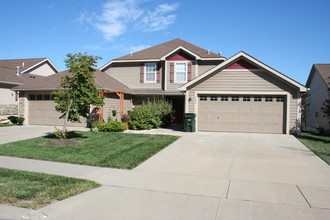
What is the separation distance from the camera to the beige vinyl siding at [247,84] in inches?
628

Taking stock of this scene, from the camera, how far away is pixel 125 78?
75.0 feet

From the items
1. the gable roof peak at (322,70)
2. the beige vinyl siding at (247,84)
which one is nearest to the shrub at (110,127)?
the beige vinyl siding at (247,84)

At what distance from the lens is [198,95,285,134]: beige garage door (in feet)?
53.9

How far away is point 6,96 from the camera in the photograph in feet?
85.9

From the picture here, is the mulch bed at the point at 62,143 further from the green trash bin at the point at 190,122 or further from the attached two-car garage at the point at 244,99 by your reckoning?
the attached two-car garage at the point at 244,99

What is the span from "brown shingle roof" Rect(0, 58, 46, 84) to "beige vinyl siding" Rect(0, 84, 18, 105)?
2.41 feet

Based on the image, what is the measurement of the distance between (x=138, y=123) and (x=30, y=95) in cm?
865

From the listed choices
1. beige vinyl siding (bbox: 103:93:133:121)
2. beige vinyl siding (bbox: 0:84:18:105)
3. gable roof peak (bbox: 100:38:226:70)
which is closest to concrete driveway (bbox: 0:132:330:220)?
beige vinyl siding (bbox: 103:93:133:121)

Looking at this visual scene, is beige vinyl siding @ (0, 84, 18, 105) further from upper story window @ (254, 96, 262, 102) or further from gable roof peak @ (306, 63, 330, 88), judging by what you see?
gable roof peak @ (306, 63, 330, 88)

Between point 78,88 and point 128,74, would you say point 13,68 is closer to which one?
point 128,74

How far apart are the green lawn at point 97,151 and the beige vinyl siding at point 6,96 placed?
51.4 feet

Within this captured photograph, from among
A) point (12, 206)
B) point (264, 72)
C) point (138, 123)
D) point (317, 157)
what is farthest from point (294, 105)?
point (12, 206)

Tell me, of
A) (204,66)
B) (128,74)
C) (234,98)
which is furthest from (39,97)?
(234,98)

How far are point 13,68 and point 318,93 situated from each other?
105 ft
